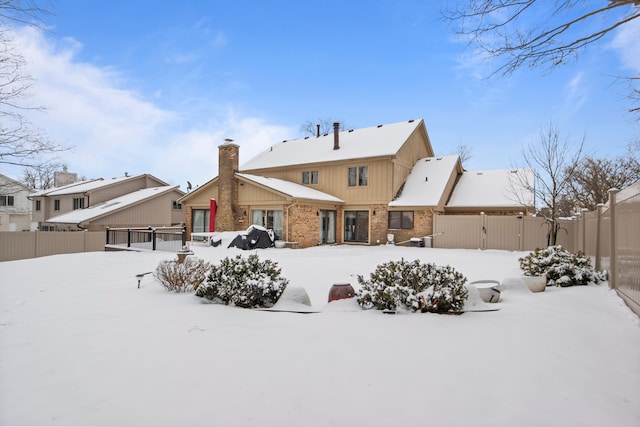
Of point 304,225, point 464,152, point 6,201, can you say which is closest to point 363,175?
point 304,225

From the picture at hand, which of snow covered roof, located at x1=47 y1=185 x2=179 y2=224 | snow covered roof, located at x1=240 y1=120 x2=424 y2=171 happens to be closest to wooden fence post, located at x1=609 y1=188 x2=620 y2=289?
snow covered roof, located at x1=240 y1=120 x2=424 y2=171

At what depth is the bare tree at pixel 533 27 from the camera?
5.05 metres

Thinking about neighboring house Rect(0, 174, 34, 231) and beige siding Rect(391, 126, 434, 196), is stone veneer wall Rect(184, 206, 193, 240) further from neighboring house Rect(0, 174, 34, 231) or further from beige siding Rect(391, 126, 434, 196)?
neighboring house Rect(0, 174, 34, 231)

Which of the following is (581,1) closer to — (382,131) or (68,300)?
(68,300)

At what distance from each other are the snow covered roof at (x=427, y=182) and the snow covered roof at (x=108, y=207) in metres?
18.8

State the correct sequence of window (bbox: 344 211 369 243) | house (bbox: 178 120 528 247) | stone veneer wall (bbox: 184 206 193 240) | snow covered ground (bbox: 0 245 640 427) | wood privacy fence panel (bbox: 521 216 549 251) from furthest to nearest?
stone veneer wall (bbox: 184 206 193 240) → window (bbox: 344 211 369 243) → house (bbox: 178 120 528 247) → wood privacy fence panel (bbox: 521 216 549 251) → snow covered ground (bbox: 0 245 640 427)

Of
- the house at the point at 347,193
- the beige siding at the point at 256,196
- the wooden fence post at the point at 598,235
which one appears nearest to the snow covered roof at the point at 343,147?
the house at the point at 347,193

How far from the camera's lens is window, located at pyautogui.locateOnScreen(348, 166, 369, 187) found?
20156mm

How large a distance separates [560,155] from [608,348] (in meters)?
12.8

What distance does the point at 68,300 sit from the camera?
595 cm

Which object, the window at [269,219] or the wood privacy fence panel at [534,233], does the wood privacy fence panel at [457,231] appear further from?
the window at [269,219]

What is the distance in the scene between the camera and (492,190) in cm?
1938

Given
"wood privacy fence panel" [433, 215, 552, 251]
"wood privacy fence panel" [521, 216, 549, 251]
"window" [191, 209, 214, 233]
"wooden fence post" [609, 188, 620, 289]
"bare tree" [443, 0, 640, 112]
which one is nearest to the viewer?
"bare tree" [443, 0, 640, 112]

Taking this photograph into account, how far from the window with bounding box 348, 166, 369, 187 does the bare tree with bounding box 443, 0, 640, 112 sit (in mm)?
14498
